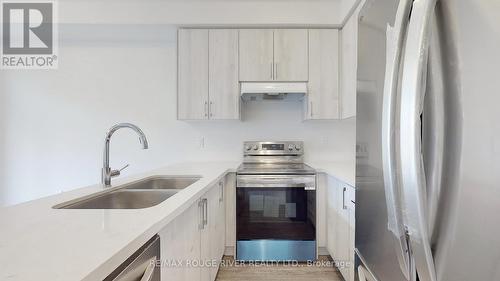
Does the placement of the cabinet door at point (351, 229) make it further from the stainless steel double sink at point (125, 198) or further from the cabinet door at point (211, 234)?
the stainless steel double sink at point (125, 198)

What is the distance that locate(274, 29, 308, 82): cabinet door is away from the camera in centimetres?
285

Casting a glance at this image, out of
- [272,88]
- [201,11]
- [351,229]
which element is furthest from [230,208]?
[201,11]

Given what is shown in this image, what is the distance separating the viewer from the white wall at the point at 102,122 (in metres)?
3.23

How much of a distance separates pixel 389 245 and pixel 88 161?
3.43 meters

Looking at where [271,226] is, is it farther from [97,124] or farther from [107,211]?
[97,124]

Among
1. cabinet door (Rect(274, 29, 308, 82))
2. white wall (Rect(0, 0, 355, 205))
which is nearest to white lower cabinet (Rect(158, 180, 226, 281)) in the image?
white wall (Rect(0, 0, 355, 205))

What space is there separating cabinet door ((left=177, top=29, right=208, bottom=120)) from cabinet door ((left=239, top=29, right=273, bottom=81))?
1.23 feet

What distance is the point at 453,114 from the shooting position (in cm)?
57

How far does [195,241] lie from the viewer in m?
1.45

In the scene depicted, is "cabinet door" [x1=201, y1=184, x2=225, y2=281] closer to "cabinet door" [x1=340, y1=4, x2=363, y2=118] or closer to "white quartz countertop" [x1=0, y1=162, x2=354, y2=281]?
"white quartz countertop" [x1=0, y1=162, x2=354, y2=281]

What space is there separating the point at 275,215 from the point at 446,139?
203 cm

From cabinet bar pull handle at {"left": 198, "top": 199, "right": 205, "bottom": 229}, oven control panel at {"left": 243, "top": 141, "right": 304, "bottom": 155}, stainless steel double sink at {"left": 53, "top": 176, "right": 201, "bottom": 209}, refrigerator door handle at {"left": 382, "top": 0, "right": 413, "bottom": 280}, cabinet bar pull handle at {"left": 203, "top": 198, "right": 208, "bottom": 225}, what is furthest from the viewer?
oven control panel at {"left": 243, "top": 141, "right": 304, "bottom": 155}

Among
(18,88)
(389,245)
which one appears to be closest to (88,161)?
(18,88)

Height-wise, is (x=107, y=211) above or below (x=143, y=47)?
below
